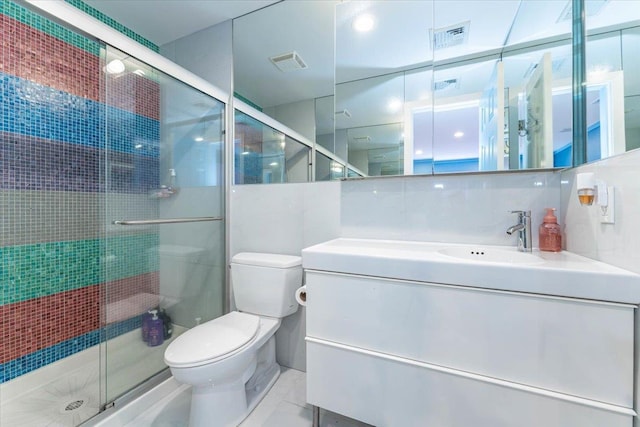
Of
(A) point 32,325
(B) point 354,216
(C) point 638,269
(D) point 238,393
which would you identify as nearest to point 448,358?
(C) point 638,269

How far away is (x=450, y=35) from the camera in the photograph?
1.33m

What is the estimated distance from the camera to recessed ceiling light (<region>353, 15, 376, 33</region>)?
1.48m

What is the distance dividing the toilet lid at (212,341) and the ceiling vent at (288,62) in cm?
163

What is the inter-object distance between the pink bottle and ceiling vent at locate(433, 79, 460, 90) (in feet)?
2.38

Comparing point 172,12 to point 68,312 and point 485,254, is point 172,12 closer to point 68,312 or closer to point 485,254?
point 68,312

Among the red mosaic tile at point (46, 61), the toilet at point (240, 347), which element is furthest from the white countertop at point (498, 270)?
the red mosaic tile at point (46, 61)

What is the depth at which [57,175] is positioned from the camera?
5.17 feet

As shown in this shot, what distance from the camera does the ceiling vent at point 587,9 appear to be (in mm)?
917

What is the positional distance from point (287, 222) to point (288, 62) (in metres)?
1.12

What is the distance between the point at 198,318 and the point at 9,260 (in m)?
1.05

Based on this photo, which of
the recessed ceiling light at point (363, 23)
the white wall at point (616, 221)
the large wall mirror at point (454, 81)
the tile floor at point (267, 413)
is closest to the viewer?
the white wall at point (616, 221)

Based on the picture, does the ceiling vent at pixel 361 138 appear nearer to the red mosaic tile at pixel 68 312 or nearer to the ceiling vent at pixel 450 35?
the ceiling vent at pixel 450 35

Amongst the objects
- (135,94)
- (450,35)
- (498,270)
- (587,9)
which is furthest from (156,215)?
(587,9)

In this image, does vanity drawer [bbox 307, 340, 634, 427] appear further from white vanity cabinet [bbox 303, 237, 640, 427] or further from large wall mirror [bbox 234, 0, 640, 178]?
large wall mirror [bbox 234, 0, 640, 178]
